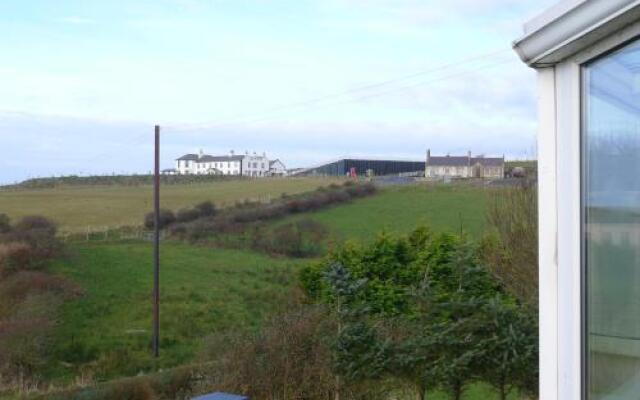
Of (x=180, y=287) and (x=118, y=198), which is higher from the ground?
(x=118, y=198)

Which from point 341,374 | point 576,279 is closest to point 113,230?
point 341,374

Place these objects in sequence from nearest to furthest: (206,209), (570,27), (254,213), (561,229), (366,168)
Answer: (570,27) < (561,229) < (254,213) < (206,209) < (366,168)

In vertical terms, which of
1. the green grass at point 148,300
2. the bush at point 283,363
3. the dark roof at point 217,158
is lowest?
the green grass at point 148,300

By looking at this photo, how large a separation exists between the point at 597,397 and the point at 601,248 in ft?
0.96

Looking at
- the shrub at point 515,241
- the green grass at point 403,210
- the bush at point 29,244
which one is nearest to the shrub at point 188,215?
the green grass at point 403,210

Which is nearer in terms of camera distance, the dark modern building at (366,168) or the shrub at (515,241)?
the shrub at (515,241)

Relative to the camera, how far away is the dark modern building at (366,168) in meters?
44.6

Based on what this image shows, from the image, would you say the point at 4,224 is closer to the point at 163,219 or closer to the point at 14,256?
the point at 14,256

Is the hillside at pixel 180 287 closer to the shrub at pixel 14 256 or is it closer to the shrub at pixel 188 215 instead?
the shrub at pixel 14 256

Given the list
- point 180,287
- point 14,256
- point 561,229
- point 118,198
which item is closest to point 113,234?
point 118,198

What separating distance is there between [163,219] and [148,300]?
Answer: 8.21 m

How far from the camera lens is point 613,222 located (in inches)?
59.6

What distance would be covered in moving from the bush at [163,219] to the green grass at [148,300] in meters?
1.52

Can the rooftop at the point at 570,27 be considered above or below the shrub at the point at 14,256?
above
